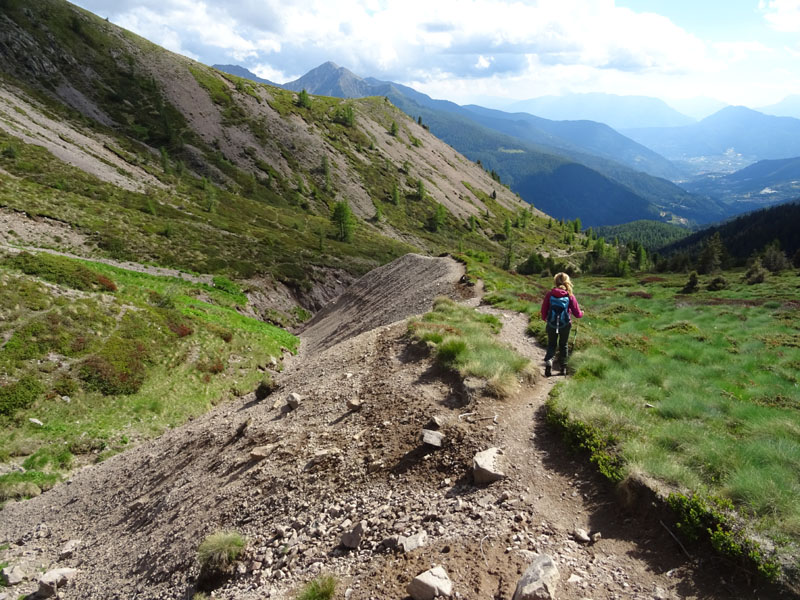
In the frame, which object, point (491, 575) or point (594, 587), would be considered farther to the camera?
point (491, 575)

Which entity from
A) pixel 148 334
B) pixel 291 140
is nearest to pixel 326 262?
pixel 148 334

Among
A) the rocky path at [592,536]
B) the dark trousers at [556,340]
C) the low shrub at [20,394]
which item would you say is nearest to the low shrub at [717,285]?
the dark trousers at [556,340]

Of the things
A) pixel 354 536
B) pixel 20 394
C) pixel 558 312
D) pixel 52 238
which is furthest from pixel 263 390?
pixel 52 238

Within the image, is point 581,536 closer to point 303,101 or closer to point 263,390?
point 263,390

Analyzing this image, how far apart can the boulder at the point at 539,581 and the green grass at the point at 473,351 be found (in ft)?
18.9

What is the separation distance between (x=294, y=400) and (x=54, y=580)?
7.89m

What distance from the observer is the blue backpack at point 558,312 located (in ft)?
46.2

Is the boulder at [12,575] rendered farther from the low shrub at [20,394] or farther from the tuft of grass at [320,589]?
the tuft of grass at [320,589]

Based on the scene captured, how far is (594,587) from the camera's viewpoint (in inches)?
235

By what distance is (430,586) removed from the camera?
6.07 meters

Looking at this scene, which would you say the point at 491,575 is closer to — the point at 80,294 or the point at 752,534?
the point at 752,534

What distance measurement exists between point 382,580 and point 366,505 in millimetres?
2154

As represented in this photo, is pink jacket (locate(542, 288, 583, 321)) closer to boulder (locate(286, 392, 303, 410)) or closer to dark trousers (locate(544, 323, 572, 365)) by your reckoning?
dark trousers (locate(544, 323, 572, 365))

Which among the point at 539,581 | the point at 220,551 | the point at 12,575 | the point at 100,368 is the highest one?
the point at 539,581
